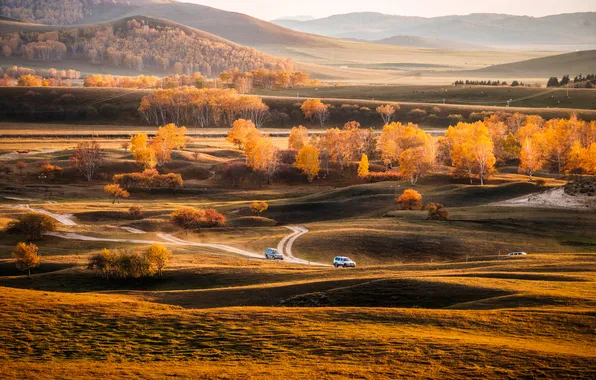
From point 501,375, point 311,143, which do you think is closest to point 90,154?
point 311,143

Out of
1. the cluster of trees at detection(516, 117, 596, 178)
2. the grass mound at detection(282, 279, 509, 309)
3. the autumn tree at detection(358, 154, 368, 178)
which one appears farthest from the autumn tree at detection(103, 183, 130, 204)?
the cluster of trees at detection(516, 117, 596, 178)

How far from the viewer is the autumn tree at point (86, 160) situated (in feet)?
432

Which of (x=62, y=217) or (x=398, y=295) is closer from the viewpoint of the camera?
(x=398, y=295)

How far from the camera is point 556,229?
80.6 metres

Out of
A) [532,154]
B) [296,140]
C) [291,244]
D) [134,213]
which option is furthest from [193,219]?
[296,140]

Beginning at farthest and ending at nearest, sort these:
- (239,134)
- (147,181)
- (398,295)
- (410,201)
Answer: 1. (239,134)
2. (147,181)
3. (410,201)
4. (398,295)

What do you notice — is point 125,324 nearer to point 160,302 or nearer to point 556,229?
point 160,302

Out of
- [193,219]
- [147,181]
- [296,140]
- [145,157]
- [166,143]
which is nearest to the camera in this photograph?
[193,219]

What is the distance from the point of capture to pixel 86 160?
132 metres

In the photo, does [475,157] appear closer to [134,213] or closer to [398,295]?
[134,213]

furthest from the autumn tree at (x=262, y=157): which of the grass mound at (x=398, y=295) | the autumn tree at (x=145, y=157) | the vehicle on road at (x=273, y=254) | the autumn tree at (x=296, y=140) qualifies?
the grass mound at (x=398, y=295)

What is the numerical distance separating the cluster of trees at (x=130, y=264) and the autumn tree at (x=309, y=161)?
74312mm

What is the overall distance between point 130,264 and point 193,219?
1057 inches

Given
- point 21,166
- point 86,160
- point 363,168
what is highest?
point 363,168
